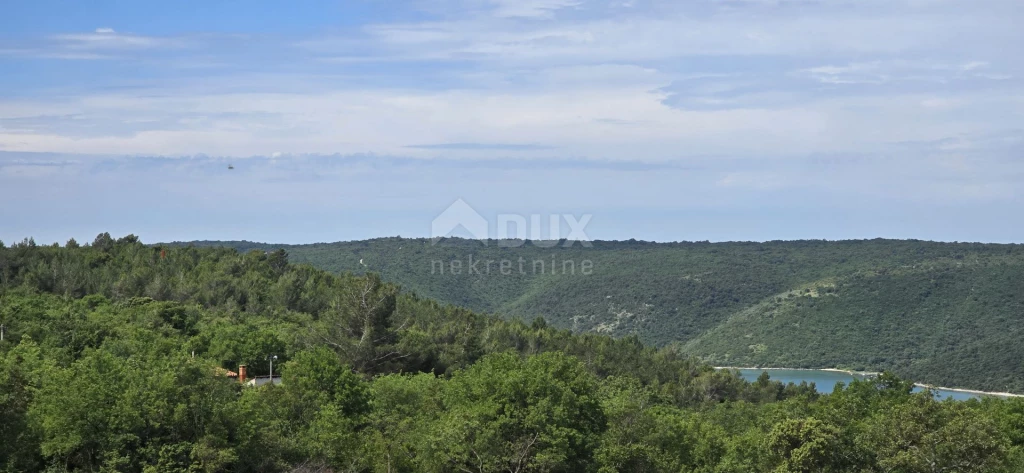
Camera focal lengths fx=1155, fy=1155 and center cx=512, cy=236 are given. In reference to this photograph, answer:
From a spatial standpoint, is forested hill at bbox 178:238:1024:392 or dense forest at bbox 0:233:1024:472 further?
forested hill at bbox 178:238:1024:392

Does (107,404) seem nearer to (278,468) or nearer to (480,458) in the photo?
(278,468)

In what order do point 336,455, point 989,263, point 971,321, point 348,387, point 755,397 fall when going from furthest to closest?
point 989,263 < point 971,321 < point 755,397 < point 348,387 < point 336,455

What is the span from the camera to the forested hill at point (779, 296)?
130875 millimetres

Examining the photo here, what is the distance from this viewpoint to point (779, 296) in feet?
517

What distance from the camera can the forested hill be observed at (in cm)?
13088

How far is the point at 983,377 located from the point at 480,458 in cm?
9269

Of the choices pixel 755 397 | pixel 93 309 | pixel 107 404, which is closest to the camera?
pixel 107 404

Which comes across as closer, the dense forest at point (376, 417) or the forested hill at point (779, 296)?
the dense forest at point (376, 417)

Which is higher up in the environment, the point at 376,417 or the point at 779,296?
the point at 779,296

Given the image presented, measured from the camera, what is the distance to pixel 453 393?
3700 cm

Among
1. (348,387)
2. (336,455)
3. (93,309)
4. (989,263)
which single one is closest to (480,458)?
(336,455)

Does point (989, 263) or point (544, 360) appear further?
point (989, 263)

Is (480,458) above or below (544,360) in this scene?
below

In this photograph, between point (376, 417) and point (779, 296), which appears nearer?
point (376, 417)
